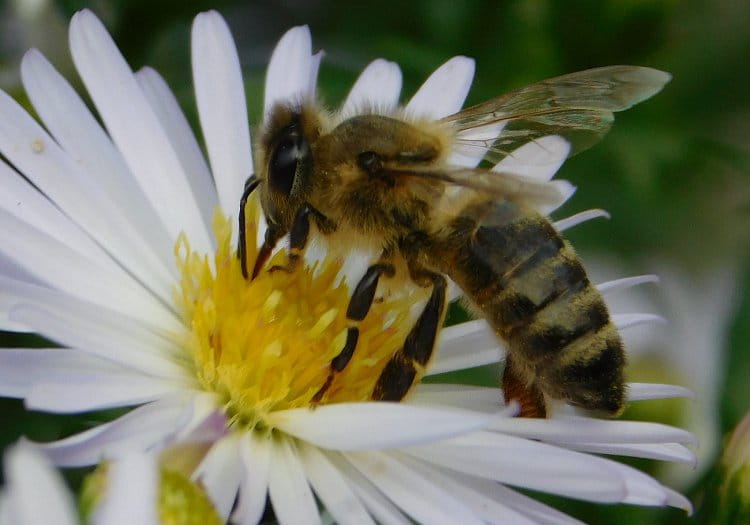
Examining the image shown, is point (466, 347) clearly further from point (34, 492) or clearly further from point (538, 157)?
point (34, 492)

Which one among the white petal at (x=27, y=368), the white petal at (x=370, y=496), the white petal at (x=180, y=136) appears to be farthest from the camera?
the white petal at (x=180, y=136)

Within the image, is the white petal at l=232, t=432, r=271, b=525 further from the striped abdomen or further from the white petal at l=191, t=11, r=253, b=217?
the white petal at l=191, t=11, r=253, b=217

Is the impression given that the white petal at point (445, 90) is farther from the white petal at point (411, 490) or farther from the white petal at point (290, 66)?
the white petal at point (411, 490)

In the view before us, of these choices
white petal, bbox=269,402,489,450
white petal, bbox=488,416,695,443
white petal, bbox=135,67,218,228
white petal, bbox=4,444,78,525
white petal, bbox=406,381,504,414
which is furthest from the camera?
white petal, bbox=135,67,218,228

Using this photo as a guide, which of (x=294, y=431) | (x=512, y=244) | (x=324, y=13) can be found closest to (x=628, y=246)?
(x=324, y=13)

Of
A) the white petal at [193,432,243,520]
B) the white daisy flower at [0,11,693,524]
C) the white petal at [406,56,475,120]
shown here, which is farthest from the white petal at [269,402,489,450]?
the white petal at [406,56,475,120]

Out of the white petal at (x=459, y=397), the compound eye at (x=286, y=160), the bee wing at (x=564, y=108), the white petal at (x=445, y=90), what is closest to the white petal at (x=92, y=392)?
the compound eye at (x=286, y=160)
